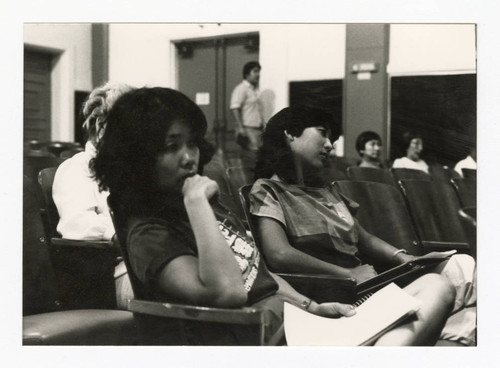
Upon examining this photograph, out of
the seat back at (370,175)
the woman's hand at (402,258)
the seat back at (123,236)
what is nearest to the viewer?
the seat back at (123,236)

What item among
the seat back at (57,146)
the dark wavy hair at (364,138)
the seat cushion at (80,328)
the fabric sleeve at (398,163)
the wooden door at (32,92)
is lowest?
the seat cushion at (80,328)

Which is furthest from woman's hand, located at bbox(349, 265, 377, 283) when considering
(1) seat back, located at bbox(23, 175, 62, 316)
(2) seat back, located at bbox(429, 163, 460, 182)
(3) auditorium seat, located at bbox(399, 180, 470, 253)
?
(2) seat back, located at bbox(429, 163, 460, 182)

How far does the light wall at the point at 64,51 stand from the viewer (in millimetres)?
1926

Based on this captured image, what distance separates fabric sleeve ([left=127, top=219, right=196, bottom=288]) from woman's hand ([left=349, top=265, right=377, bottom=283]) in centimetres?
72

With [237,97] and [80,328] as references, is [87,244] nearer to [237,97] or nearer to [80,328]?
[80,328]

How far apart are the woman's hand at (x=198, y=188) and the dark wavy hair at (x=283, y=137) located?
0.51 m

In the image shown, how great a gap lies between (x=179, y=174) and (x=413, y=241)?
121 cm

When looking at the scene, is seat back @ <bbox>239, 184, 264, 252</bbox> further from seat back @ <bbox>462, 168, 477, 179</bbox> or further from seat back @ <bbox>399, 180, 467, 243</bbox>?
seat back @ <bbox>399, 180, 467, 243</bbox>

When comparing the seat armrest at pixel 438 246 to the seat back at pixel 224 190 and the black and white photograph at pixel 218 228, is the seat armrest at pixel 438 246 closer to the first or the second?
the black and white photograph at pixel 218 228

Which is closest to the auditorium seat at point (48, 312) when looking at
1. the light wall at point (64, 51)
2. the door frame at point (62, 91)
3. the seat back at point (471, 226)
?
the light wall at point (64, 51)

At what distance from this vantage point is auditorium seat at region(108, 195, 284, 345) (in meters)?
1.45

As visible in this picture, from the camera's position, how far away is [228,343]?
5.30ft

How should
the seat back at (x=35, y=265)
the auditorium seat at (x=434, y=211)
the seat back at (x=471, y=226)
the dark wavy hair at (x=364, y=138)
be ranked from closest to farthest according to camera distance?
the seat back at (x=35, y=265) → the seat back at (x=471, y=226) → the auditorium seat at (x=434, y=211) → the dark wavy hair at (x=364, y=138)
